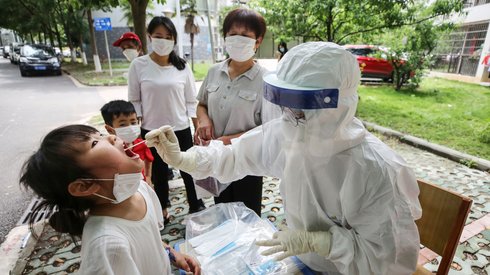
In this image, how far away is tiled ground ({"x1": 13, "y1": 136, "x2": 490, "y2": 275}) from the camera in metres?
2.31

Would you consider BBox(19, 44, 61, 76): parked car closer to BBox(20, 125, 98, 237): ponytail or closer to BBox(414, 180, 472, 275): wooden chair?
BBox(20, 125, 98, 237): ponytail

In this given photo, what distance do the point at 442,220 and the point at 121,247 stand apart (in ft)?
4.84

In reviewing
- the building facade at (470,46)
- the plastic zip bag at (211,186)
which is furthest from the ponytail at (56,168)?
the building facade at (470,46)

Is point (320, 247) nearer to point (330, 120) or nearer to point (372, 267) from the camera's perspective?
point (372, 267)

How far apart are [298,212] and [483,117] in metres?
6.86

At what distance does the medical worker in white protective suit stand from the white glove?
19.3 inches

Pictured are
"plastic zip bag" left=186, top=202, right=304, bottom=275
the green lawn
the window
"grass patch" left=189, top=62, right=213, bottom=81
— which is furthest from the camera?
"grass patch" left=189, top=62, right=213, bottom=81

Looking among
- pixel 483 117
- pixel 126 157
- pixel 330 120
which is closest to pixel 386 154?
pixel 330 120

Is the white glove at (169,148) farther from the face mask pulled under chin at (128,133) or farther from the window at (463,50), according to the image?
the window at (463,50)

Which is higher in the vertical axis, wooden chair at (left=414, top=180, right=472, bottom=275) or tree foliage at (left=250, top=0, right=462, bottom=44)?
tree foliage at (left=250, top=0, right=462, bottom=44)

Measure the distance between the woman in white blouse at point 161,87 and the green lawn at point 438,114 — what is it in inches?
173

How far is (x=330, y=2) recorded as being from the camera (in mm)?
5543

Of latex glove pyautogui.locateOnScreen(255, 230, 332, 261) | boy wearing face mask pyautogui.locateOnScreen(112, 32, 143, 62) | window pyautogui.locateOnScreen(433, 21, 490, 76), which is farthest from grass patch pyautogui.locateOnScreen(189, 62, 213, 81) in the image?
window pyautogui.locateOnScreen(433, 21, 490, 76)

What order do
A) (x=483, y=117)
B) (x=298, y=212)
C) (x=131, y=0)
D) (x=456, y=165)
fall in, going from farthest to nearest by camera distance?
(x=483, y=117)
(x=456, y=165)
(x=131, y=0)
(x=298, y=212)
